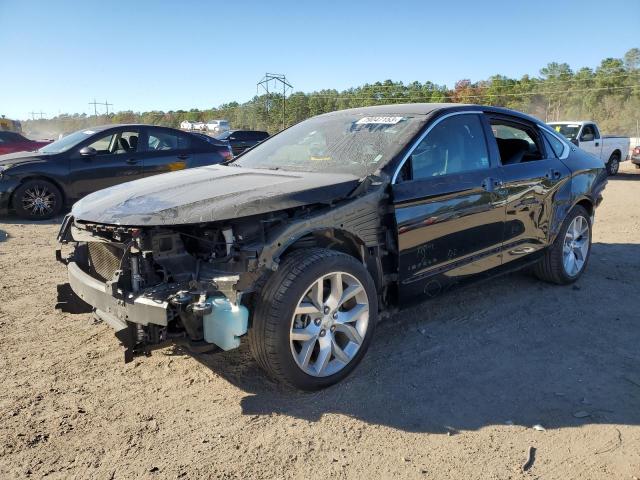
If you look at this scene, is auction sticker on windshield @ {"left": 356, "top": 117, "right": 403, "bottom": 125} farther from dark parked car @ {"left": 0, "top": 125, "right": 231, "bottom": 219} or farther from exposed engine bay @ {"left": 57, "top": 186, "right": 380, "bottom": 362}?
dark parked car @ {"left": 0, "top": 125, "right": 231, "bottom": 219}

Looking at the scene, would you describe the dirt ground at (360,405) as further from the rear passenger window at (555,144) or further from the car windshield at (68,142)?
the car windshield at (68,142)

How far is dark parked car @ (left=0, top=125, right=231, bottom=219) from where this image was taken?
330 inches

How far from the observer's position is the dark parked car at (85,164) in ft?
27.5

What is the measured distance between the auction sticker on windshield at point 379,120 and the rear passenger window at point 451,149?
32 cm

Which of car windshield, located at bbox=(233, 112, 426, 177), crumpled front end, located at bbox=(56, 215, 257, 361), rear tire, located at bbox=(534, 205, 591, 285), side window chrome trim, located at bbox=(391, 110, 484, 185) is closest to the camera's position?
crumpled front end, located at bbox=(56, 215, 257, 361)

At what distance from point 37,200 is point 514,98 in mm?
44264

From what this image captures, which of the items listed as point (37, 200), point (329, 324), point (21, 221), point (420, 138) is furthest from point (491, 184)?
point (21, 221)

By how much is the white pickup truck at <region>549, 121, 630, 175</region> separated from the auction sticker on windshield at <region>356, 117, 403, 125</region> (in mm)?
11948

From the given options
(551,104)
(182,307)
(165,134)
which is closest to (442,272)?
(182,307)

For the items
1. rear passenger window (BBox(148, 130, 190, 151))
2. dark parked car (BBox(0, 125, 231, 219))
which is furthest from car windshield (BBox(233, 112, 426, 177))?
rear passenger window (BBox(148, 130, 190, 151))

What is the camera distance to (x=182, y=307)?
268 cm

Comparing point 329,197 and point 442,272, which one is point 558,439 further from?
point 329,197

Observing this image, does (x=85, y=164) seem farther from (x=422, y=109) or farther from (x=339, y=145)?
(x=422, y=109)

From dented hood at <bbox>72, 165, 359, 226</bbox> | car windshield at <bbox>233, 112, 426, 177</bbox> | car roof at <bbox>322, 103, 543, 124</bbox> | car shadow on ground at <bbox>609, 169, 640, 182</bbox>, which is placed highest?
car roof at <bbox>322, 103, 543, 124</bbox>
